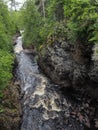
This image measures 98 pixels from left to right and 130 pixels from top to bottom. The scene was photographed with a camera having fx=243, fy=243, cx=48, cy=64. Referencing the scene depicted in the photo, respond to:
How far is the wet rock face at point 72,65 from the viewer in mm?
20328

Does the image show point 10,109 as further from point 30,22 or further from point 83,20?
point 30,22

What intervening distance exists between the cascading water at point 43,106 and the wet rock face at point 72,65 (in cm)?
148

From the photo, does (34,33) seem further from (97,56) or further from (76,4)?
(97,56)

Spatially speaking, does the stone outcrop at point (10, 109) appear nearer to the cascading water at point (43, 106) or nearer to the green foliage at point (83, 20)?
the cascading water at point (43, 106)

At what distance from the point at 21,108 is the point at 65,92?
460cm

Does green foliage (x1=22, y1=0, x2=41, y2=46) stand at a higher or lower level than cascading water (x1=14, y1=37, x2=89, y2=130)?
higher

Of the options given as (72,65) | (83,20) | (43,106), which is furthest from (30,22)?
(43,106)

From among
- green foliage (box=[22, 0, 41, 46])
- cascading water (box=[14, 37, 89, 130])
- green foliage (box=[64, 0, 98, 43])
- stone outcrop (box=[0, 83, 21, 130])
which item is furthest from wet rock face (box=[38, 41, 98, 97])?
green foliage (box=[22, 0, 41, 46])

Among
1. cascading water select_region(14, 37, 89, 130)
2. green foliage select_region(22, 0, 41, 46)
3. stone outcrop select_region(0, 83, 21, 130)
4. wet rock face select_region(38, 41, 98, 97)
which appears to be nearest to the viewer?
stone outcrop select_region(0, 83, 21, 130)

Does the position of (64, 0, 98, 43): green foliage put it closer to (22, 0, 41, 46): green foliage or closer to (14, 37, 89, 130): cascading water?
(14, 37, 89, 130): cascading water

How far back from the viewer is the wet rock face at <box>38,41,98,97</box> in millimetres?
20328

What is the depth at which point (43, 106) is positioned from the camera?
20.0m

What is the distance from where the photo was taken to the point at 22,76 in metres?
27.6

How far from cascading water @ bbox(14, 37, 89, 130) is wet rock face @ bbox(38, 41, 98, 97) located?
1.48 metres
